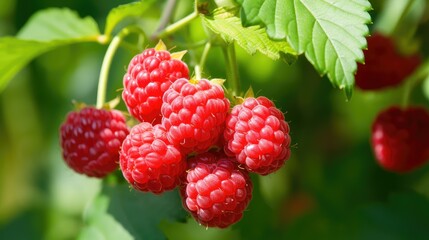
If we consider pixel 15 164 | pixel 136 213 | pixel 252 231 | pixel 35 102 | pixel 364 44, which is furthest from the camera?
pixel 15 164

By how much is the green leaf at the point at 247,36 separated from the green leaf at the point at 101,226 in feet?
2.20

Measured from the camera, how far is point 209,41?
1.71 meters

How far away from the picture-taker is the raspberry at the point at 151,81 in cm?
157

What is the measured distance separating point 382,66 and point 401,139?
22 centimetres

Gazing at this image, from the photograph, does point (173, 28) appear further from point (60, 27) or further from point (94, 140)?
point (60, 27)

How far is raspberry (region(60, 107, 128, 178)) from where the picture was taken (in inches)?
68.8

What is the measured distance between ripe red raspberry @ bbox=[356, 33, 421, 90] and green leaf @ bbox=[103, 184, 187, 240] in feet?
2.08

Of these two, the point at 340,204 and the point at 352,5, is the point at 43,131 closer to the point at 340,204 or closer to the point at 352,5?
the point at 340,204

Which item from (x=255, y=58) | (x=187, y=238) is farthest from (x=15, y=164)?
(x=255, y=58)

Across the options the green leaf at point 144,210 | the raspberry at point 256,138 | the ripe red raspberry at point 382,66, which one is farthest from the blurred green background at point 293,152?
the raspberry at point 256,138

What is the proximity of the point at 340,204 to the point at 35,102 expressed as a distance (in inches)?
56.1

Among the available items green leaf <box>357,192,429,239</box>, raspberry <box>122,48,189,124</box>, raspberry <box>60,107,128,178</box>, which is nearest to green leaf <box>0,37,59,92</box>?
raspberry <box>60,107,128,178</box>

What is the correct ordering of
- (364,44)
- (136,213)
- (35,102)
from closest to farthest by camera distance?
(364,44)
(136,213)
(35,102)

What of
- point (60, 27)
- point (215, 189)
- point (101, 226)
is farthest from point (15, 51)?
point (215, 189)
